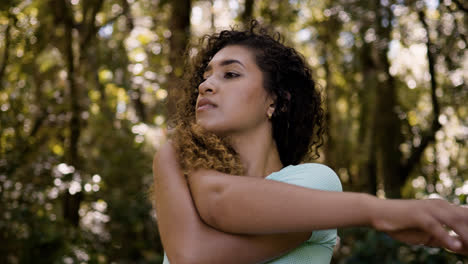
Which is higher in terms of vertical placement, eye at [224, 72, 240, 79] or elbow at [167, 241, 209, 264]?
eye at [224, 72, 240, 79]

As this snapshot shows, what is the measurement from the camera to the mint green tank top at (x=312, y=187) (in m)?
1.58

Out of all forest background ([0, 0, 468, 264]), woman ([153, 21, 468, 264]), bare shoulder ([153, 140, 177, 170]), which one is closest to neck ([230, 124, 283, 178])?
woman ([153, 21, 468, 264])

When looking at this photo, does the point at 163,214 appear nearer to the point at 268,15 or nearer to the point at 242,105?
the point at 242,105

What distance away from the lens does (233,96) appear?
1826 mm

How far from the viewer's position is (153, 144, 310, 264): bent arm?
4.78 feet

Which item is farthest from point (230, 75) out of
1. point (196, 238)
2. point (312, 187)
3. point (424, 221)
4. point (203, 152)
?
point (424, 221)

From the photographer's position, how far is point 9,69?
569cm

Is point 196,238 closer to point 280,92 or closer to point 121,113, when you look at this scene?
point 280,92

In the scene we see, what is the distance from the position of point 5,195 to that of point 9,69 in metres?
1.69

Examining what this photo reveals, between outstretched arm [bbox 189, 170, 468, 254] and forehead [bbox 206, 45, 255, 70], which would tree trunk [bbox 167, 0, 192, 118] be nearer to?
forehead [bbox 206, 45, 255, 70]

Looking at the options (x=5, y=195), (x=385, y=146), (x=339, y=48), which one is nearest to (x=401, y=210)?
(x=5, y=195)

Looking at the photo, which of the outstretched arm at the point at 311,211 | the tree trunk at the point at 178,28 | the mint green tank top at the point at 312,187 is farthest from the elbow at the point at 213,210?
the tree trunk at the point at 178,28

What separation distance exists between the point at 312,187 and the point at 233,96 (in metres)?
0.48

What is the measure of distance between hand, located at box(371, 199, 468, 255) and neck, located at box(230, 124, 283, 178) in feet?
2.24
